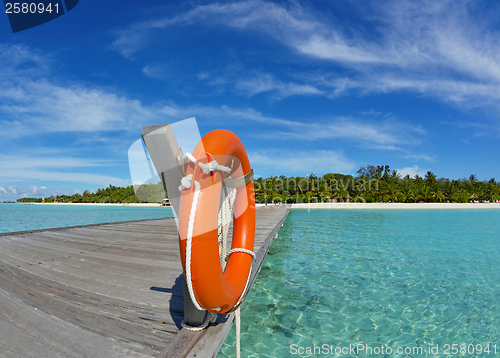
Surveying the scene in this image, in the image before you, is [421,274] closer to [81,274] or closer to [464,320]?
[464,320]

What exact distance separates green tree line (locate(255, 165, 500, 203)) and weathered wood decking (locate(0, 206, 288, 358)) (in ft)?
125

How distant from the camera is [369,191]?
42.9 meters

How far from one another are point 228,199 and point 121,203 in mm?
70003

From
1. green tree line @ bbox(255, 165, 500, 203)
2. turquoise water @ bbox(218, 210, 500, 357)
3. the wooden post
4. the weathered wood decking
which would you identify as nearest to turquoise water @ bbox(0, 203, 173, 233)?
the weathered wood decking

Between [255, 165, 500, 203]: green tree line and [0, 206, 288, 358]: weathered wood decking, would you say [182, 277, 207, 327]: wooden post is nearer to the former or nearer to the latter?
[0, 206, 288, 358]: weathered wood decking

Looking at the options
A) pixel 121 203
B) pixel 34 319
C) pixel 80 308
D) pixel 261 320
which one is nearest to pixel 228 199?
pixel 80 308

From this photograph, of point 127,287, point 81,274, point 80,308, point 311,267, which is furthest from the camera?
point 311,267

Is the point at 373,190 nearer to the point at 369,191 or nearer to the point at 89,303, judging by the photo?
the point at 369,191

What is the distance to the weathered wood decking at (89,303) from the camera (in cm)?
164

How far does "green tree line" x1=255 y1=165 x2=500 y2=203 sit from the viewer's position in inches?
1593

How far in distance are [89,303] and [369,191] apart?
4597cm

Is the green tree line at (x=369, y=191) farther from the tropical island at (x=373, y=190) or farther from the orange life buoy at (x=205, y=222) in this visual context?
the orange life buoy at (x=205, y=222)

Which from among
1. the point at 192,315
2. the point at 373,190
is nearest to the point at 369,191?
the point at 373,190

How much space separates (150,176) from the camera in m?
1.46
